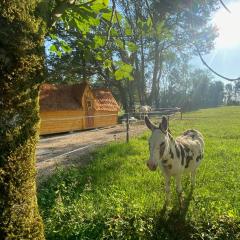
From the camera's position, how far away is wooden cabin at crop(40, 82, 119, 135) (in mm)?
25844

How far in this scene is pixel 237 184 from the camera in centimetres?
831

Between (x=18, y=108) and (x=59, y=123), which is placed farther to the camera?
(x=59, y=123)

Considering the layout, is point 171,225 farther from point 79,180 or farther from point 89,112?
point 89,112

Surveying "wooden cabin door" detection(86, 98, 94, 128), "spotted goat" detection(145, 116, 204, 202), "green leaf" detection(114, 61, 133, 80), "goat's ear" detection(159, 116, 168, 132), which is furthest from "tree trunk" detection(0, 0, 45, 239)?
"wooden cabin door" detection(86, 98, 94, 128)

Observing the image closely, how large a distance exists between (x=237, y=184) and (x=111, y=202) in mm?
3436

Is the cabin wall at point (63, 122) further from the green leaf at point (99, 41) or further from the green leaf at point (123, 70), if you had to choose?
the green leaf at point (123, 70)

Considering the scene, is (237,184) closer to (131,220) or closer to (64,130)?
(131,220)

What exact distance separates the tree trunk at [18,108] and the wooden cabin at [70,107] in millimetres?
21450

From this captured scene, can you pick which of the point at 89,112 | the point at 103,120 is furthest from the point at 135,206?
the point at 103,120

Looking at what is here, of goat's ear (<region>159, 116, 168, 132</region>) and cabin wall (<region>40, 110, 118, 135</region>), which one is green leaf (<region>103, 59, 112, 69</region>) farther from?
cabin wall (<region>40, 110, 118, 135</region>)

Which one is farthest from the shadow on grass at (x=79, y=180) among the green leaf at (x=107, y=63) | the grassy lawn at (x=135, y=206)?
the green leaf at (x=107, y=63)

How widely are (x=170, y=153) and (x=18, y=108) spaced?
173 inches

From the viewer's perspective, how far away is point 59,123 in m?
26.3

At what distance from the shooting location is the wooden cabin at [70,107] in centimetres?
2584
